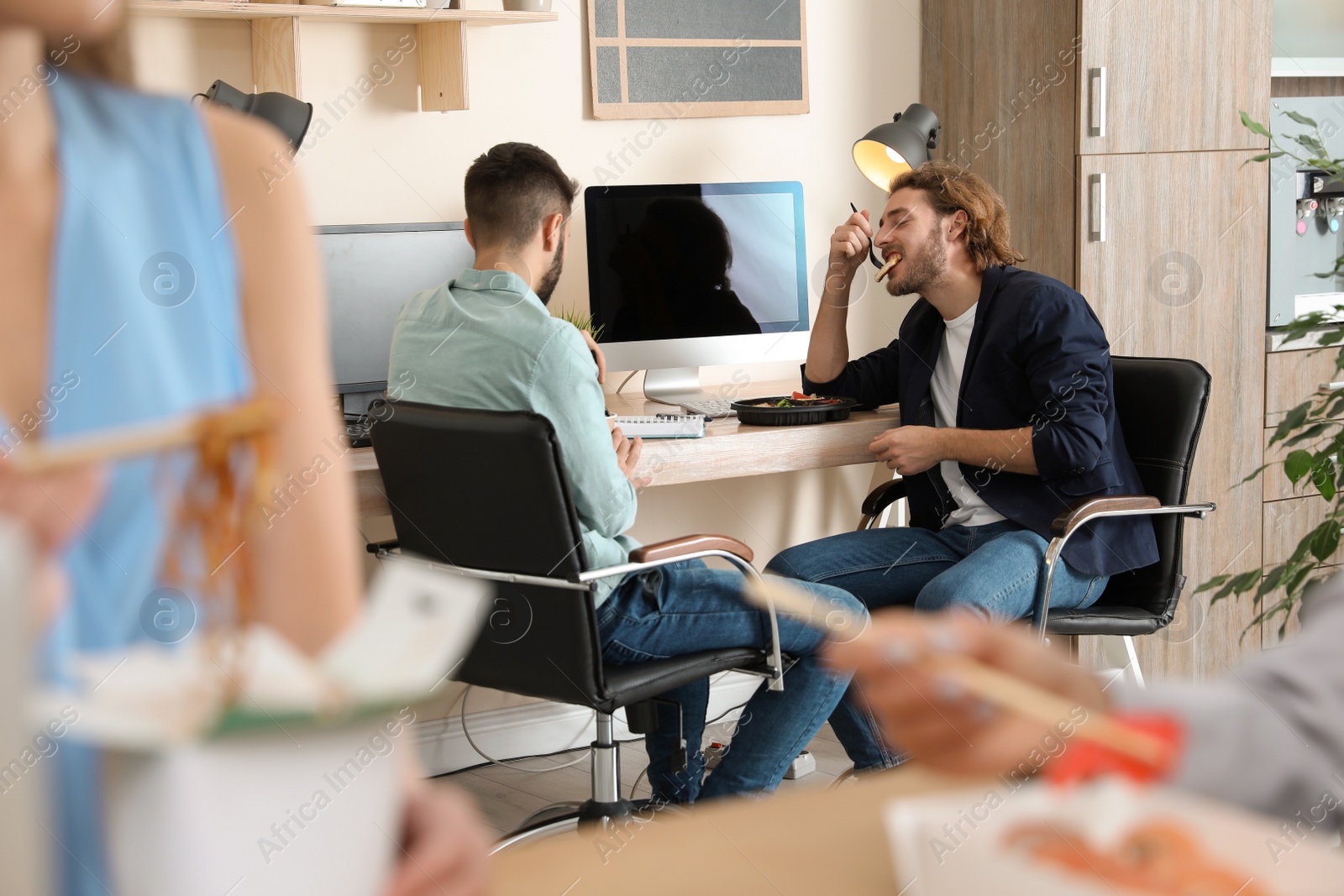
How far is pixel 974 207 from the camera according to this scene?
8.80 feet

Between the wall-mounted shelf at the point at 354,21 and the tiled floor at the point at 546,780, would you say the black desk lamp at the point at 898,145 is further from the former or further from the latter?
the tiled floor at the point at 546,780

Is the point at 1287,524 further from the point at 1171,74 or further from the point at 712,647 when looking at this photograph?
the point at 712,647

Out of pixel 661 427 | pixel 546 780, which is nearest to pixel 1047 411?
pixel 661 427

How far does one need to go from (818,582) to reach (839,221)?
4.08 ft

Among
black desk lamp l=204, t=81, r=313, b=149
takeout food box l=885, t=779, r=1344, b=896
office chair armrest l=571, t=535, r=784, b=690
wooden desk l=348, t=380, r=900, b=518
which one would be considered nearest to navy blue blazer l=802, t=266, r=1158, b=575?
wooden desk l=348, t=380, r=900, b=518

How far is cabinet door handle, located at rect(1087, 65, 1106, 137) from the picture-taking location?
9.77 ft

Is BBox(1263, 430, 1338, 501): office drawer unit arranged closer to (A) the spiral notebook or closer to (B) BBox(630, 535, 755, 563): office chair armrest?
(A) the spiral notebook

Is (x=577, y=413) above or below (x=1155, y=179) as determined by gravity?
below

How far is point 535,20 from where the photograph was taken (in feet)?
9.01

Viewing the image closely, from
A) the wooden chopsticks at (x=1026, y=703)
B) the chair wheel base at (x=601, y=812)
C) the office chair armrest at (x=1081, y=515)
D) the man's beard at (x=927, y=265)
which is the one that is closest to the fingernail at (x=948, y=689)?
the wooden chopsticks at (x=1026, y=703)

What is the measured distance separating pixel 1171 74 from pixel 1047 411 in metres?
1.21

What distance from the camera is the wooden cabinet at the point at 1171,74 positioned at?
298 centimetres

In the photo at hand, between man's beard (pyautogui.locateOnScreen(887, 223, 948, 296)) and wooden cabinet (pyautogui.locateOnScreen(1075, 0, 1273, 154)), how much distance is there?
579mm

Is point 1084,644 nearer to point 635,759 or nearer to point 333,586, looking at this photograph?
point 635,759
